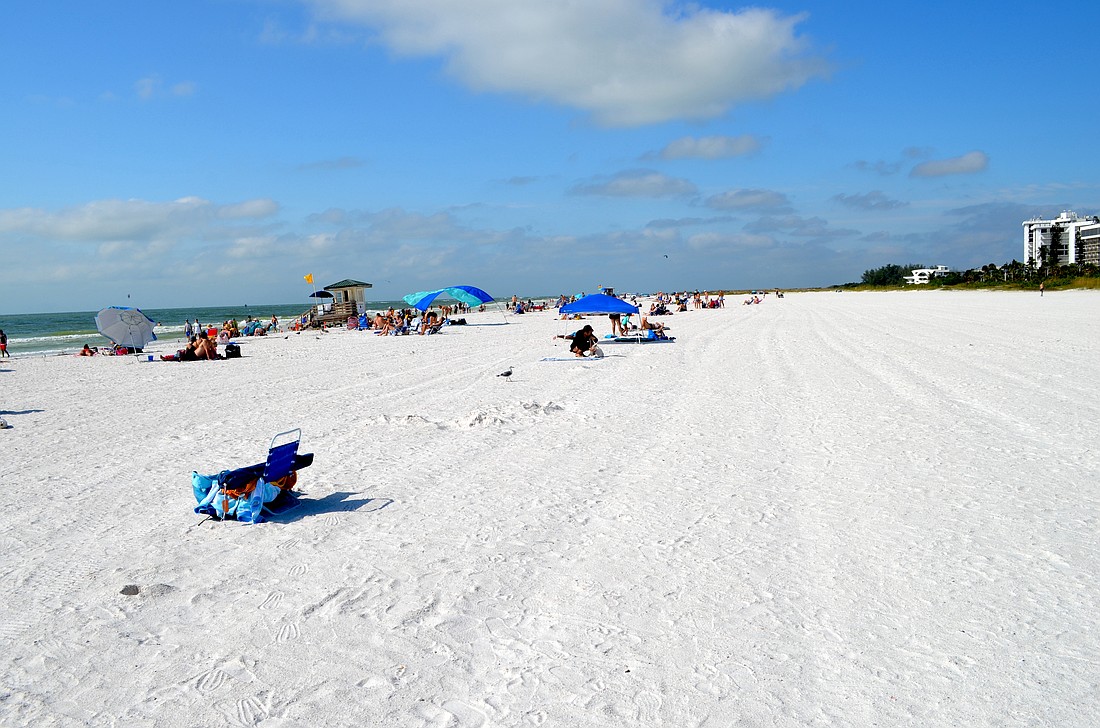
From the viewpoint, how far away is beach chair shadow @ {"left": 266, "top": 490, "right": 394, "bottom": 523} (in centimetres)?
545

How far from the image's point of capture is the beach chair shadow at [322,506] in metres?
5.45

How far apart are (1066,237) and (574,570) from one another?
123m

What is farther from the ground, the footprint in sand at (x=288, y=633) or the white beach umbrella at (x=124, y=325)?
the white beach umbrella at (x=124, y=325)

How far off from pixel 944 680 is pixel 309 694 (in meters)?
2.71

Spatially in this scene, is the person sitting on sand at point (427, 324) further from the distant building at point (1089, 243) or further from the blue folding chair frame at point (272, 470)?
the distant building at point (1089, 243)

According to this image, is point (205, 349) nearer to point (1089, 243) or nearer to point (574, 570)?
point (574, 570)

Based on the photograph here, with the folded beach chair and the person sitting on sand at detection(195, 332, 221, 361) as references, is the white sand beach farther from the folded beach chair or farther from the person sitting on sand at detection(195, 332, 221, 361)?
the person sitting on sand at detection(195, 332, 221, 361)

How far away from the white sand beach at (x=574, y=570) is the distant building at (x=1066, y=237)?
85.4 m

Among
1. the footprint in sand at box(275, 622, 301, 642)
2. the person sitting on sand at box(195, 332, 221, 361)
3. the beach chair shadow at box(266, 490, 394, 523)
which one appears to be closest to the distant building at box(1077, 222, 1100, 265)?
the person sitting on sand at box(195, 332, 221, 361)

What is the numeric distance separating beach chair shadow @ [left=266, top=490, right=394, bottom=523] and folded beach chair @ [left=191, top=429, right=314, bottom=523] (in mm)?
91

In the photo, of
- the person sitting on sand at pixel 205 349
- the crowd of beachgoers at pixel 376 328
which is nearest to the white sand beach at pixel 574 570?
the crowd of beachgoers at pixel 376 328

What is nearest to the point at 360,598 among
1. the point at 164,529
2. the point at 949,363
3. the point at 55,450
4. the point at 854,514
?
the point at 164,529

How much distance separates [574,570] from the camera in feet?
14.2

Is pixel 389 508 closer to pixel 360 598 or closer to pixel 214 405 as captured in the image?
pixel 360 598
